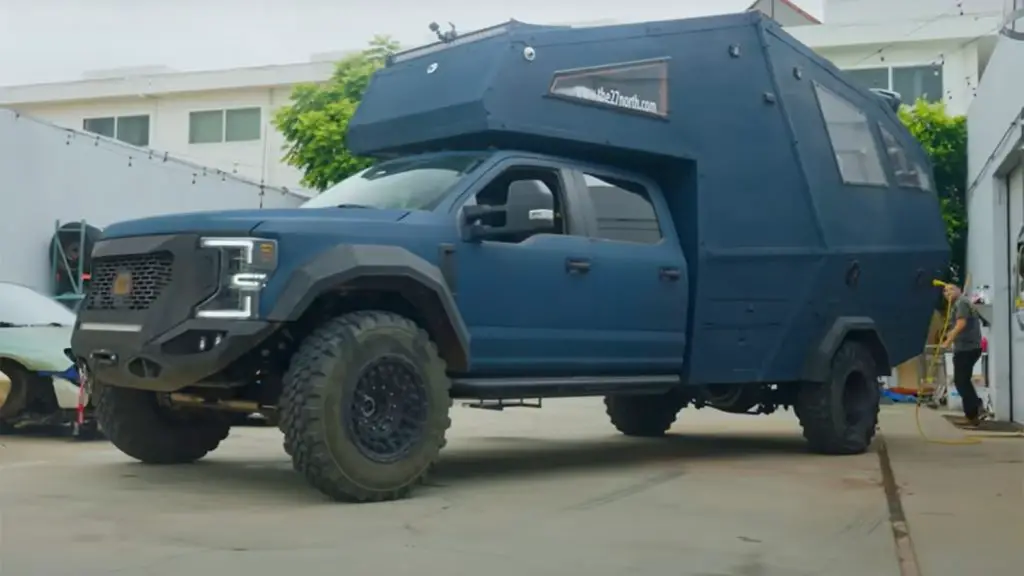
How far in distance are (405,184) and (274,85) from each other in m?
28.4

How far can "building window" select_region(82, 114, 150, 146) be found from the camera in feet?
119

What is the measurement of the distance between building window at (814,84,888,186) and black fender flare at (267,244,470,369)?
14.1ft

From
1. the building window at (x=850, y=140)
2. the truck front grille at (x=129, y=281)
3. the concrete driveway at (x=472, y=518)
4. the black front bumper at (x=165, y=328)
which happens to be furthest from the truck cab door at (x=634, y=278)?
the truck front grille at (x=129, y=281)

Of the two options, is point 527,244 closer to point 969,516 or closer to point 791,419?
point 969,516

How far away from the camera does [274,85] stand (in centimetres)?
3462

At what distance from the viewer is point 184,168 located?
22.1 m

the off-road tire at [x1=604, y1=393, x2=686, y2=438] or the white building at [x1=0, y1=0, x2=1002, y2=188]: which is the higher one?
the white building at [x1=0, y1=0, x2=1002, y2=188]

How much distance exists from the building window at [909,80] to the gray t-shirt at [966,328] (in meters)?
16.5

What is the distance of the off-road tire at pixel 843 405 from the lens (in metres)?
9.38

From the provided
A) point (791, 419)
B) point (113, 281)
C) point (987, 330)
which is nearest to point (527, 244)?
point (113, 281)

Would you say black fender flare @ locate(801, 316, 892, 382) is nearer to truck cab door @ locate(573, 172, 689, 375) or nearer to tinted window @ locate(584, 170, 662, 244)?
truck cab door @ locate(573, 172, 689, 375)

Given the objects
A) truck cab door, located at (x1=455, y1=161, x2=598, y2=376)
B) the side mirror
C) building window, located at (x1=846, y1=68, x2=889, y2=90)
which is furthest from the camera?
building window, located at (x1=846, y1=68, x2=889, y2=90)

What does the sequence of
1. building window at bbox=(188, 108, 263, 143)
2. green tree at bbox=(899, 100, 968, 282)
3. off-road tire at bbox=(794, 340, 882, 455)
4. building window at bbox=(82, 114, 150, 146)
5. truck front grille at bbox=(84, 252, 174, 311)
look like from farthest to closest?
1. building window at bbox=(82, 114, 150, 146)
2. building window at bbox=(188, 108, 263, 143)
3. green tree at bbox=(899, 100, 968, 282)
4. off-road tire at bbox=(794, 340, 882, 455)
5. truck front grille at bbox=(84, 252, 174, 311)

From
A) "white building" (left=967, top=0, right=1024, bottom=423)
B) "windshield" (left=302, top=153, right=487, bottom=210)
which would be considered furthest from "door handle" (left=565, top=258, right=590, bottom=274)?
"white building" (left=967, top=0, right=1024, bottom=423)
